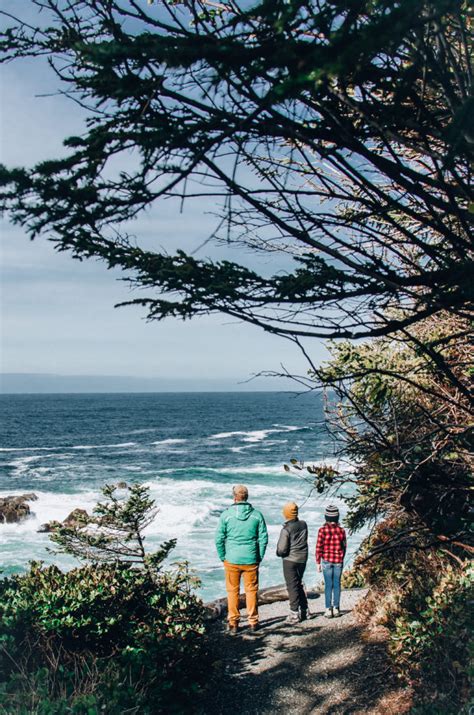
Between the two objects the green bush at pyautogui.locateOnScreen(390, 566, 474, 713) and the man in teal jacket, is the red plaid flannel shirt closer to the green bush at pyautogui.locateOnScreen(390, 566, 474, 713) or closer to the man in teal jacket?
the man in teal jacket

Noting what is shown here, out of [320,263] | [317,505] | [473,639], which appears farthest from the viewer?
[317,505]

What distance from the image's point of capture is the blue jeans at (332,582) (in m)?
7.66

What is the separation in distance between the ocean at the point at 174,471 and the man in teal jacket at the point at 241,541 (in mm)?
1535

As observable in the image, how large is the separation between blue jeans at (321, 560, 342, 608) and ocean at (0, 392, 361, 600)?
1003 millimetres

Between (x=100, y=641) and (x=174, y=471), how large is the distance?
1376 inches

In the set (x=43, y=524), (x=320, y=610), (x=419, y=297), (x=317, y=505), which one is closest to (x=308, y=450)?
(x=317, y=505)

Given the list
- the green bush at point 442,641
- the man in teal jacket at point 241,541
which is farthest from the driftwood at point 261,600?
the green bush at point 442,641

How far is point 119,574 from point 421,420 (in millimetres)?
4137

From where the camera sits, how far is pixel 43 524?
27500mm

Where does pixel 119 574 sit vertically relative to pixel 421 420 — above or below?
below

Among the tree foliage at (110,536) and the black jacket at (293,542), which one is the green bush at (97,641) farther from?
the black jacket at (293,542)

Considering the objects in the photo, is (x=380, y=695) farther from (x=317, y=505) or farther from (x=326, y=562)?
(x=317, y=505)

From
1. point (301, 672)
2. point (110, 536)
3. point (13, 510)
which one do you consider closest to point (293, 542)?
point (301, 672)

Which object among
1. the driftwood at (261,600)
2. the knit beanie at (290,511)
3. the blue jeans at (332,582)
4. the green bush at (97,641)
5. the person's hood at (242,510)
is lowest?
the driftwood at (261,600)
